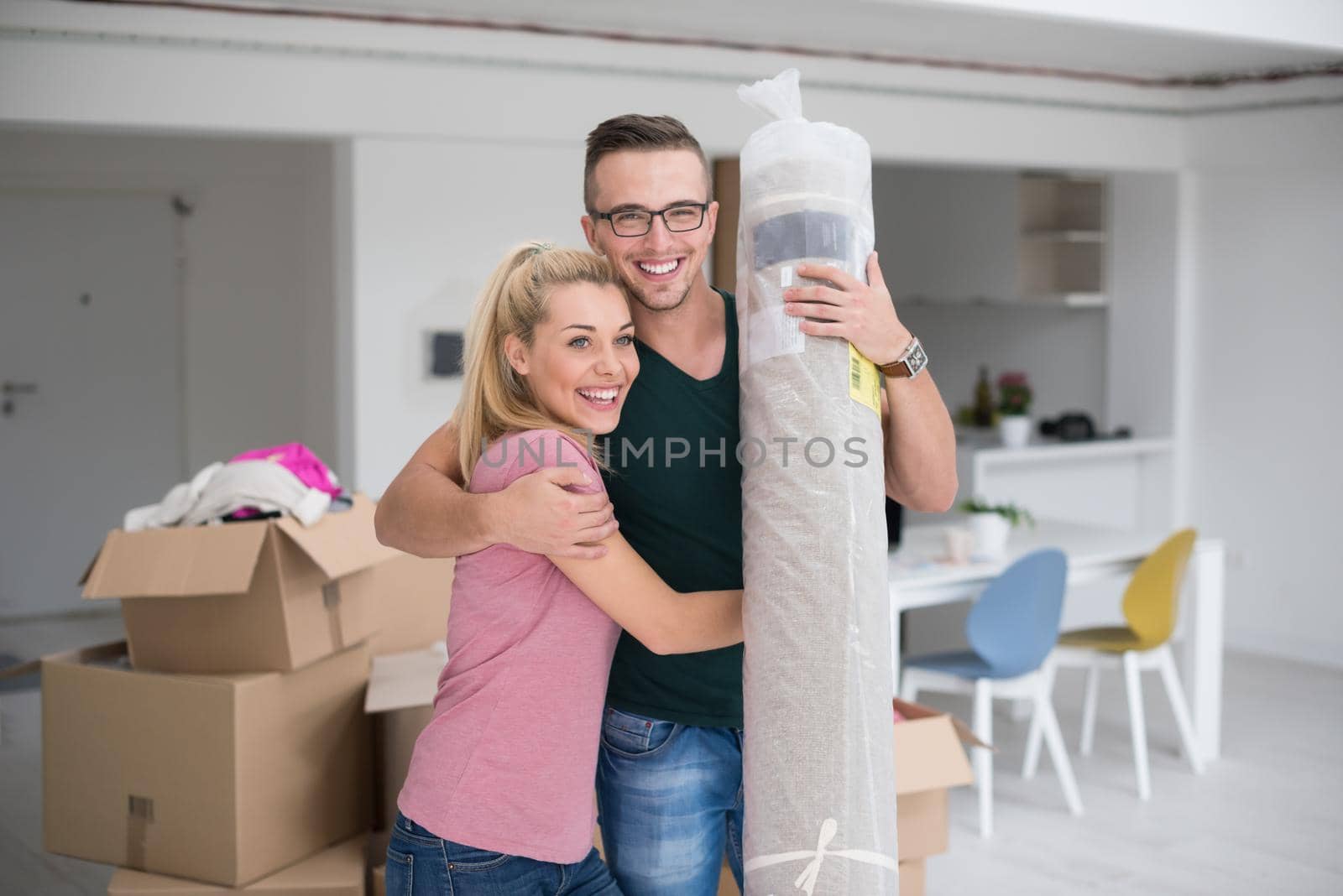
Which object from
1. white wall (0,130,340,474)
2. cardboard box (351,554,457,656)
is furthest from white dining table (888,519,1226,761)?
→ white wall (0,130,340,474)

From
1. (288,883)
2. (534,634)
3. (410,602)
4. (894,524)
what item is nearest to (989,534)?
(894,524)

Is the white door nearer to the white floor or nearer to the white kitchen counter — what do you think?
the white floor

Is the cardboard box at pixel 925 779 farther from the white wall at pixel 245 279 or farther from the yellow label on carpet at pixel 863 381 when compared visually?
the white wall at pixel 245 279

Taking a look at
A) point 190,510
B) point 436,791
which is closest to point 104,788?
point 190,510

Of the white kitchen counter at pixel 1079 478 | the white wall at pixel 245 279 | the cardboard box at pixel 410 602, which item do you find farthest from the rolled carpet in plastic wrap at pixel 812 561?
the white wall at pixel 245 279

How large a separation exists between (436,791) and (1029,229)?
5973 mm

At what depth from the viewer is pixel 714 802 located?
5.66 ft

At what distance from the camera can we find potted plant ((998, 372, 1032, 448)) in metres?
5.96

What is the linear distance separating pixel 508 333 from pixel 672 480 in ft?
0.98

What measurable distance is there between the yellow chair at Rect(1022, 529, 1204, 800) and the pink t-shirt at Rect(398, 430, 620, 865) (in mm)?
3009

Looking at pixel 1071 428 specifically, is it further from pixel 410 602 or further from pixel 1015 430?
pixel 410 602

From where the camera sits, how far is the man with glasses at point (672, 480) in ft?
5.42

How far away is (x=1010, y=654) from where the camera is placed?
377 cm

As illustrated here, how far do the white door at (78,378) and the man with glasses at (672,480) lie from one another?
5.75 m
